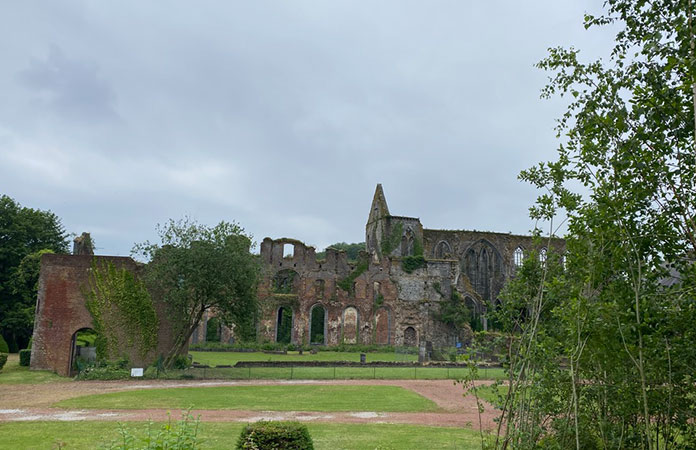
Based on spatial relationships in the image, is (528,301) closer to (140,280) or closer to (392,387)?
(392,387)

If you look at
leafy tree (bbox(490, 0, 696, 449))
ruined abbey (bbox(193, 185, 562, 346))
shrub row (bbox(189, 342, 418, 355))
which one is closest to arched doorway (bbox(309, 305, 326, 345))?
ruined abbey (bbox(193, 185, 562, 346))


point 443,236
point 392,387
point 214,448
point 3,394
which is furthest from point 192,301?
point 443,236

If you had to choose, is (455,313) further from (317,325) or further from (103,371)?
(103,371)

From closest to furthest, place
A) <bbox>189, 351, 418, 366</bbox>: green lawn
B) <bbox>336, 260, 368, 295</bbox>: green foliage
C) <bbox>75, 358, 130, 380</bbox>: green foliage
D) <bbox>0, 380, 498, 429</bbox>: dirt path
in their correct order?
<bbox>0, 380, 498, 429</bbox>: dirt path → <bbox>75, 358, 130, 380</bbox>: green foliage → <bbox>189, 351, 418, 366</bbox>: green lawn → <bbox>336, 260, 368, 295</bbox>: green foliage

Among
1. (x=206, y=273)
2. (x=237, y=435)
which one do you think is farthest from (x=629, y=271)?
(x=206, y=273)

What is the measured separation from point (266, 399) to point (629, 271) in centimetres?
1464

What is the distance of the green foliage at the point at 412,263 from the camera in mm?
44875

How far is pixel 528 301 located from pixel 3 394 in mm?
19340

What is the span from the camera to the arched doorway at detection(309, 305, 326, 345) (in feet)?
136

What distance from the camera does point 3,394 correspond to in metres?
18.4

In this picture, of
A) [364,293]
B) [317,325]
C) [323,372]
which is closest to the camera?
[323,372]

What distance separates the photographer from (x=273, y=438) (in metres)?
7.15

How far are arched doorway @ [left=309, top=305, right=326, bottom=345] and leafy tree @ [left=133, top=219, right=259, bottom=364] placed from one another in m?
16.9

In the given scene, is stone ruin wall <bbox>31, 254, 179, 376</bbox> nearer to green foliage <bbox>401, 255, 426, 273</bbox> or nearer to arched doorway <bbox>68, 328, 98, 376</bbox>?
arched doorway <bbox>68, 328, 98, 376</bbox>
